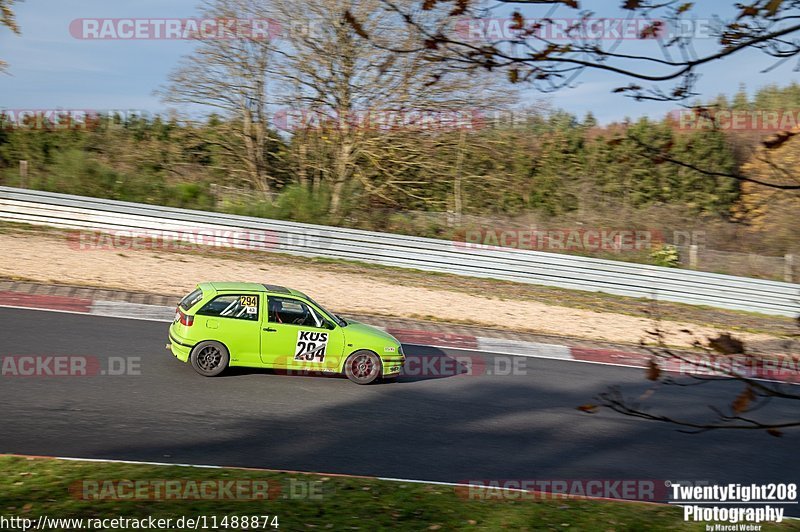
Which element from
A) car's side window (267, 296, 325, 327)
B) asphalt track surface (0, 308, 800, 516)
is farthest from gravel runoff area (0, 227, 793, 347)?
car's side window (267, 296, 325, 327)

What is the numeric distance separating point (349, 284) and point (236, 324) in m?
8.83

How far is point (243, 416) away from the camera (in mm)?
9719

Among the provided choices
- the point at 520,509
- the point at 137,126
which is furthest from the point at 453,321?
the point at 137,126

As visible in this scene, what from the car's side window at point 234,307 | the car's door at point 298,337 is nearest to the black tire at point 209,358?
the car's side window at point 234,307

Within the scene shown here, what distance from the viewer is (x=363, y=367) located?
463 inches

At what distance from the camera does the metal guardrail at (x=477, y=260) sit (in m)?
22.5

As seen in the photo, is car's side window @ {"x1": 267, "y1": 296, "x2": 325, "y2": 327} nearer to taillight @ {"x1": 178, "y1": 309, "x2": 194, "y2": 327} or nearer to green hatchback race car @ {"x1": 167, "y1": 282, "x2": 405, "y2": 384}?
green hatchback race car @ {"x1": 167, "y1": 282, "x2": 405, "y2": 384}

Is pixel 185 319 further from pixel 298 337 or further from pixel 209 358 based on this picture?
pixel 298 337

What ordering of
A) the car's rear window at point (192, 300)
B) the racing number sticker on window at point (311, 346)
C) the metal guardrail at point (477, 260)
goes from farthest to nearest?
the metal guardrail at point (477, 260), the racing number sticker on window at point (311, 346), the car's rear window at point (192, 300)

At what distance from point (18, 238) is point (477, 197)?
15.1m

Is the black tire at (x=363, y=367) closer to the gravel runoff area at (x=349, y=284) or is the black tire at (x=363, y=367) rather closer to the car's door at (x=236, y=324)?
the car's door at (x=236, y=324)

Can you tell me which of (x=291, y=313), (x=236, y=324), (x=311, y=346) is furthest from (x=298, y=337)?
(x=236, y=324)

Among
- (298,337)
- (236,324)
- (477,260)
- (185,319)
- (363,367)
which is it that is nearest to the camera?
(185,319)

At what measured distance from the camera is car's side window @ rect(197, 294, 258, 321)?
11.2 m
